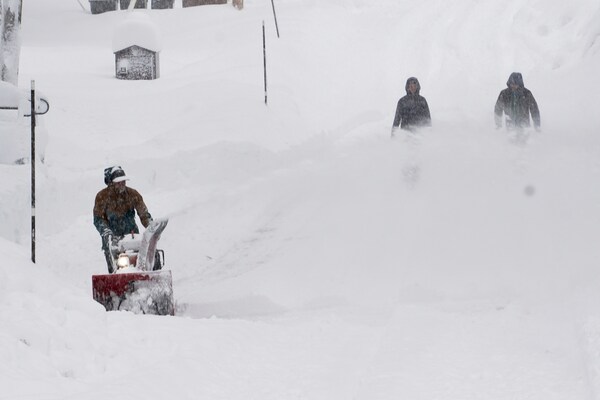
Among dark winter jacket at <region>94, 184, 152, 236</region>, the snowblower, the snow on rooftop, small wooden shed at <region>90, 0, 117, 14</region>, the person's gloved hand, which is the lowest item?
the snowblower

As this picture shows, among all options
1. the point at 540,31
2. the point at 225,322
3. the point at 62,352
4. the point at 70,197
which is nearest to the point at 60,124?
the point at 70,197

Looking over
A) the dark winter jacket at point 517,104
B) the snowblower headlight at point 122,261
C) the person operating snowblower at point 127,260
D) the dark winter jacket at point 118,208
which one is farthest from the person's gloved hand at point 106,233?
the dark winter jacket at point 517,104

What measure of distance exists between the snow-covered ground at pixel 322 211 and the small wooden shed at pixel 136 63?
2.63 ft

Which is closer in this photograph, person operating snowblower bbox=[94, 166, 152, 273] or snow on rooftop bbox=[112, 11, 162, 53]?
person operating snowblower bbox=[94, 166, 152, 273]

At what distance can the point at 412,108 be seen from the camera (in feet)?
41.4

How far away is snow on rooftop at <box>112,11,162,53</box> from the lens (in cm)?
1977

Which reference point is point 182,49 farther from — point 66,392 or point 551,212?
point 66,392

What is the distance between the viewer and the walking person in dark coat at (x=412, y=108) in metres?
12.6

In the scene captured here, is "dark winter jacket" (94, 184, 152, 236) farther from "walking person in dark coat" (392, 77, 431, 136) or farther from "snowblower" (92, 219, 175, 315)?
"walking person in dark coat" (392, 77, 431, 136)

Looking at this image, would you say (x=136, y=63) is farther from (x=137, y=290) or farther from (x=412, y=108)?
(x=137, y=290)

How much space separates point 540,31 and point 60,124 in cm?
1414

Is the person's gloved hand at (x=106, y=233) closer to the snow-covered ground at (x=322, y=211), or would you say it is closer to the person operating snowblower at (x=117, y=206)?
the person operating snowblower at (x=117, y=206)

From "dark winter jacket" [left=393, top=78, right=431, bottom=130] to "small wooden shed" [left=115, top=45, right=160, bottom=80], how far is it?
8.76 meters

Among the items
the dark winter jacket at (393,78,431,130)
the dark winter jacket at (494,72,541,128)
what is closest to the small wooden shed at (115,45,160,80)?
the dark winter jacket at (393,78,431,130)
